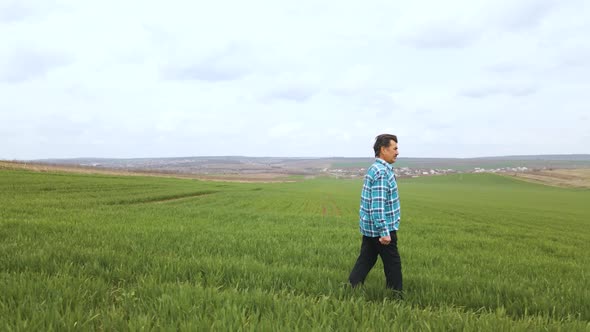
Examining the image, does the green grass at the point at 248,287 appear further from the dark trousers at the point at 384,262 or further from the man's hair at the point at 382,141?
the man's hair at the point at 382,141

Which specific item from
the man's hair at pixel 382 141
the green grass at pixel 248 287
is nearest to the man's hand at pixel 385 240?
the green grass at pixel 248 287

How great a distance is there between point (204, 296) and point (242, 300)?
1.21 ft

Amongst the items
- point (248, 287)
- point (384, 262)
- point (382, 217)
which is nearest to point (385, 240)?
point (382, 217)

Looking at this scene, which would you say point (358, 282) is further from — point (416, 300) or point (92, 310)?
point (92, 310)

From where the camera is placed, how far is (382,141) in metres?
4.54

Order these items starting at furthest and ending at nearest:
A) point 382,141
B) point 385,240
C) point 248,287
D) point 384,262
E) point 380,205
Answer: point 382,141 → point 384,262 → point 380,205 → point 385,240 → point 248,287

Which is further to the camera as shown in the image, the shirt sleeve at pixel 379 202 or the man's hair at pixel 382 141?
the man's hair at pixel 382 141

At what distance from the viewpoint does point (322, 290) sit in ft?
13.5

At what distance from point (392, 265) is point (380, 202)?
936 mm

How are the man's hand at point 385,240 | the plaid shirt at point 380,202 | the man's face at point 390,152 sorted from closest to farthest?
the man's hand at point 385,240 < the plaid shirt at point 380,202 < the man's face at point 390,152

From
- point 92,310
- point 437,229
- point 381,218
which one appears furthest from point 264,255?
point 437,229

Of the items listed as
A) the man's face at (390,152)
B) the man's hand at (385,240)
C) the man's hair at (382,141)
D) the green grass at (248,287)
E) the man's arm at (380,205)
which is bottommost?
the green grass at (248,287)

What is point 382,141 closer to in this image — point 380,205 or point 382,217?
point 380,205

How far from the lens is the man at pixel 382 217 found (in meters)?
4.32
